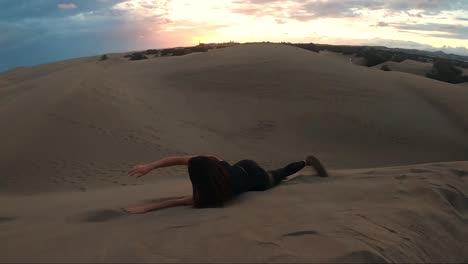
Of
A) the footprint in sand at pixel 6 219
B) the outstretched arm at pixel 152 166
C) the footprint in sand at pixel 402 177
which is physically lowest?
the footprint in sand at pixel 6 219

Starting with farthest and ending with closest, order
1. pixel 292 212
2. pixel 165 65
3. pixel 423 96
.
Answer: pixel 165 65 → pixel 423 96 → pixel 292 212

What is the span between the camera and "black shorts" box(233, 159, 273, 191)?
522cm

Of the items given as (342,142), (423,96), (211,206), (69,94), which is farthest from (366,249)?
(423,96)

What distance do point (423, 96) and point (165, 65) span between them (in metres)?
12.3

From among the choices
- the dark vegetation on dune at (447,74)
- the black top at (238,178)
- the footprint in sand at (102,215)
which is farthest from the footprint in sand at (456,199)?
the dark vegetation on dune at (447,74)

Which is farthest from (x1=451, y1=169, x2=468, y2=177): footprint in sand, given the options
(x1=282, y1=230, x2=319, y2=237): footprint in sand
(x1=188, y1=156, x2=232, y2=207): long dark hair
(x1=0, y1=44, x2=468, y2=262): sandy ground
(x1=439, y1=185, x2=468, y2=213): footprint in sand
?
(x1=282, y1=230, x2=319, y2=237): footprint in sand

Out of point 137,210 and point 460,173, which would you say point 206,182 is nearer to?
point 137,210

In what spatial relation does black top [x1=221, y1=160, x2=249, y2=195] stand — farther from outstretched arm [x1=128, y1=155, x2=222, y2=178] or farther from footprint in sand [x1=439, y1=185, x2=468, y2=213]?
footprint in sand [x1=439, y1=185, x2=468, y2=213]

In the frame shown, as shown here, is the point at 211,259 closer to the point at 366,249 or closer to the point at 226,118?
the point at 366,249

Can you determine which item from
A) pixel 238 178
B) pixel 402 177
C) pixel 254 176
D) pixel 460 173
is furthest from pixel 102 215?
pixel 460 173

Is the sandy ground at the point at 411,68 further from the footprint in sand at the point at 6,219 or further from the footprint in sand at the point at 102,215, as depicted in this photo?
the footprint in sand at the point at 6,219

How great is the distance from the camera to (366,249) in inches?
118

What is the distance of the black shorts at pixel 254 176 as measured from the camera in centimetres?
522

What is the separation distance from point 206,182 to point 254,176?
1003 millimetres
